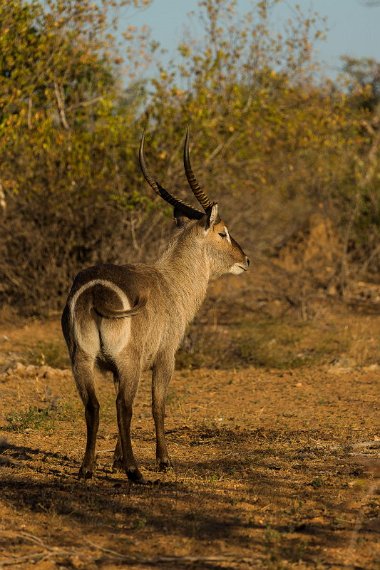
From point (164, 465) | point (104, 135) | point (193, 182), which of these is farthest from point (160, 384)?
point (104, 135)

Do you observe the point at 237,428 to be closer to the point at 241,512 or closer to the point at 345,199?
the point at 241,512

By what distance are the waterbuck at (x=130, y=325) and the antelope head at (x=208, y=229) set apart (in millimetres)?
33

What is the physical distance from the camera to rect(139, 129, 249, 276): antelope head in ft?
23.7

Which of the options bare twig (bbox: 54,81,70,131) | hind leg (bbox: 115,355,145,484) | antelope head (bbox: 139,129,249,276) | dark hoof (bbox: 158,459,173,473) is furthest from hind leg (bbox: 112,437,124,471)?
bare twig (bbox: 54,81,70,131)

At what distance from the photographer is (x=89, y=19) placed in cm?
1227

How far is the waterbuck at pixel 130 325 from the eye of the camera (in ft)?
18.8

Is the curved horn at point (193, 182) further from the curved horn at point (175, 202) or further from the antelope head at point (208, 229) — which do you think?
the curved horn at point (175, 202)

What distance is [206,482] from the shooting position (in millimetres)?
5742

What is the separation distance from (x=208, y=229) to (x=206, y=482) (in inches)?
86.1

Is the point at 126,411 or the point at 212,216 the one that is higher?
the point at 212,216

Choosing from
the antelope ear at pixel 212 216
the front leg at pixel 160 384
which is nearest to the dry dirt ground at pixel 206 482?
the front leg at pixel 160 384

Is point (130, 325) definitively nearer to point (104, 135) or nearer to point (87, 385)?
point (87, 385)

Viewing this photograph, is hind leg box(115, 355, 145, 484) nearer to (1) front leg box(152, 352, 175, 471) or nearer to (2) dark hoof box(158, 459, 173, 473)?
(2) dark hoof box(158, 459, 173, 473)

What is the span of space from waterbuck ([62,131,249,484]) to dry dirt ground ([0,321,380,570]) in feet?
1.29
